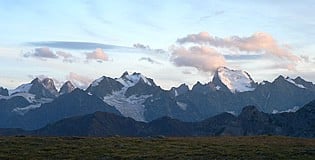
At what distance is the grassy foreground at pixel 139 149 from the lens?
7350cm

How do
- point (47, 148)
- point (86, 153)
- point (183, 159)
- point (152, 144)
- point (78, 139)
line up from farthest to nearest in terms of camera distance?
1. point (78, 139)
2. point (152, 144)
3. point (47, 148)
4. point (86, 153)
5. point (183, 159)

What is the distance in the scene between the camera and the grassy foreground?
7350cm

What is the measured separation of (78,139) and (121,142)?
8.84 metres

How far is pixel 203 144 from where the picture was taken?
297 ft

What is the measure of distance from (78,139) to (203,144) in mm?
22451

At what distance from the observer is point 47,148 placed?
8262cm

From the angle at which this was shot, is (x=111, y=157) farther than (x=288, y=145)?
No

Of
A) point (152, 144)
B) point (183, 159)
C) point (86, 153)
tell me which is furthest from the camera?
point (152, 144)

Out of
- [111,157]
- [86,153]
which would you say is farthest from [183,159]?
[86,153]

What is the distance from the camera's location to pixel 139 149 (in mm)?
82875

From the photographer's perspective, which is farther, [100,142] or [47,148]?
[100,142]

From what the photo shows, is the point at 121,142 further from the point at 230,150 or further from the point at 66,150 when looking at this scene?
the point at 230,150

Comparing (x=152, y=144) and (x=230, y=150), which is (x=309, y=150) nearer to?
(x=230, y=150)

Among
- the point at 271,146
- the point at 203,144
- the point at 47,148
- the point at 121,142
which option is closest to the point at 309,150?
the point at 271,146
